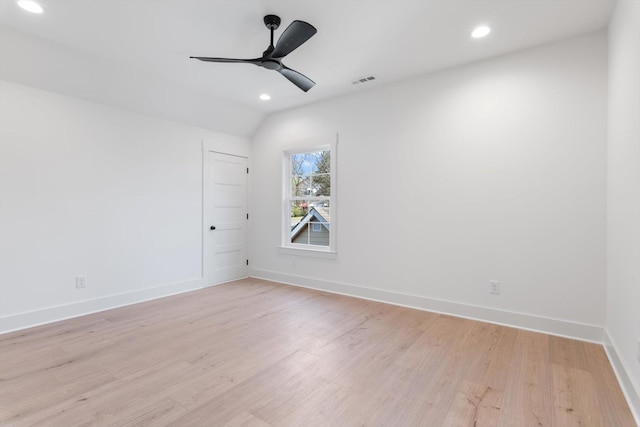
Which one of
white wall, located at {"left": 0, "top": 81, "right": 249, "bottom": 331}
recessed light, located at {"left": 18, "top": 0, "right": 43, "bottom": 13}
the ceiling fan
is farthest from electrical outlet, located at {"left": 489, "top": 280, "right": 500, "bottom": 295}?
recessed light, located at {"left": 18, "top": 0, "right": 43, "bottom": 13}

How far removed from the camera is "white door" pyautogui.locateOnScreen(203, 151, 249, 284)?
189 inches

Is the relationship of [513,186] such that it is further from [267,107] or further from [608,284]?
[267,107]

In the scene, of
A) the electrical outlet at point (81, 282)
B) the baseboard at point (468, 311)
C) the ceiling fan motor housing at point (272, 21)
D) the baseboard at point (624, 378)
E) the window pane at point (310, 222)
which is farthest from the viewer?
the window pane at point (310, 222)

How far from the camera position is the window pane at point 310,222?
185 inches

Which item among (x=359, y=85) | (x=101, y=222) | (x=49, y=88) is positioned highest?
(x=359, y=85)

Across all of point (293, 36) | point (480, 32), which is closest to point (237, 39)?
point (293, 36)

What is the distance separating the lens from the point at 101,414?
1.75 metres

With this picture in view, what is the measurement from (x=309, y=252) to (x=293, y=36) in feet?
10.0

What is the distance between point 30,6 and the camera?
2395 millimetres

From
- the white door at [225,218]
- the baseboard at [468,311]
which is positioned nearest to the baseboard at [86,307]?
the white door at [225,218]

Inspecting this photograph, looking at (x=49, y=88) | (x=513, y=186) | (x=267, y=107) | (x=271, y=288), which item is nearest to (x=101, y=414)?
(x=271, y=288)

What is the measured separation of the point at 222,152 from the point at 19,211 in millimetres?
2610

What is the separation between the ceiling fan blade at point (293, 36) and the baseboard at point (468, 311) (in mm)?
3007

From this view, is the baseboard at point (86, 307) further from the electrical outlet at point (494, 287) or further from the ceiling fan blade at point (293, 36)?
the electrical outlet at point (494, 287)
